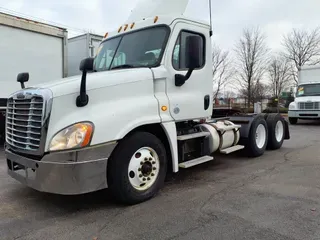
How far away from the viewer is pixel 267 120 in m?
8.23

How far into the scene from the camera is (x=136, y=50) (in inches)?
195

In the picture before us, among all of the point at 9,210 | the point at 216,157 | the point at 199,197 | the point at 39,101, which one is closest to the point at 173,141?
the point at 199,197

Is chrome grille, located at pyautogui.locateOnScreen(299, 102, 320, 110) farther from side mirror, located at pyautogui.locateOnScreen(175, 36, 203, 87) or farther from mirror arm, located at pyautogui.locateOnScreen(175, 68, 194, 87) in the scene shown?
side mirror, located at pyautogui.locateOnScreen(175, 36, 203, 87)

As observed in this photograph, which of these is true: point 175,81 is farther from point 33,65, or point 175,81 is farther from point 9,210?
point 33,65

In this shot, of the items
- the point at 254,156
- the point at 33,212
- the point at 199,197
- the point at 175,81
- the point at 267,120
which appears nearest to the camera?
the point at 33,212

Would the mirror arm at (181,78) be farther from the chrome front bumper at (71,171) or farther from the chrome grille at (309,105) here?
the chrome grille at (309,105)

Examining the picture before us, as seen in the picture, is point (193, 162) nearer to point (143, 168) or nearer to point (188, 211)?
point (143, 168)

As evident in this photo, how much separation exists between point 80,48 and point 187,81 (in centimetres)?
564

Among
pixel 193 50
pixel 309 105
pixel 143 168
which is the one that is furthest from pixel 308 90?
pixel 143 168

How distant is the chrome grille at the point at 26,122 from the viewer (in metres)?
3.75

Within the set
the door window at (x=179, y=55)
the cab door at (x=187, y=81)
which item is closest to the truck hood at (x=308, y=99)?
the cab door at (x=187, y=81)

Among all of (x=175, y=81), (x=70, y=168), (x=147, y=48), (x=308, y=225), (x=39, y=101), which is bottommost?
(x=308, y=225)

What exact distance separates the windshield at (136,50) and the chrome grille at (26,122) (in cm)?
151

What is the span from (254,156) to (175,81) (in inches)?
138
